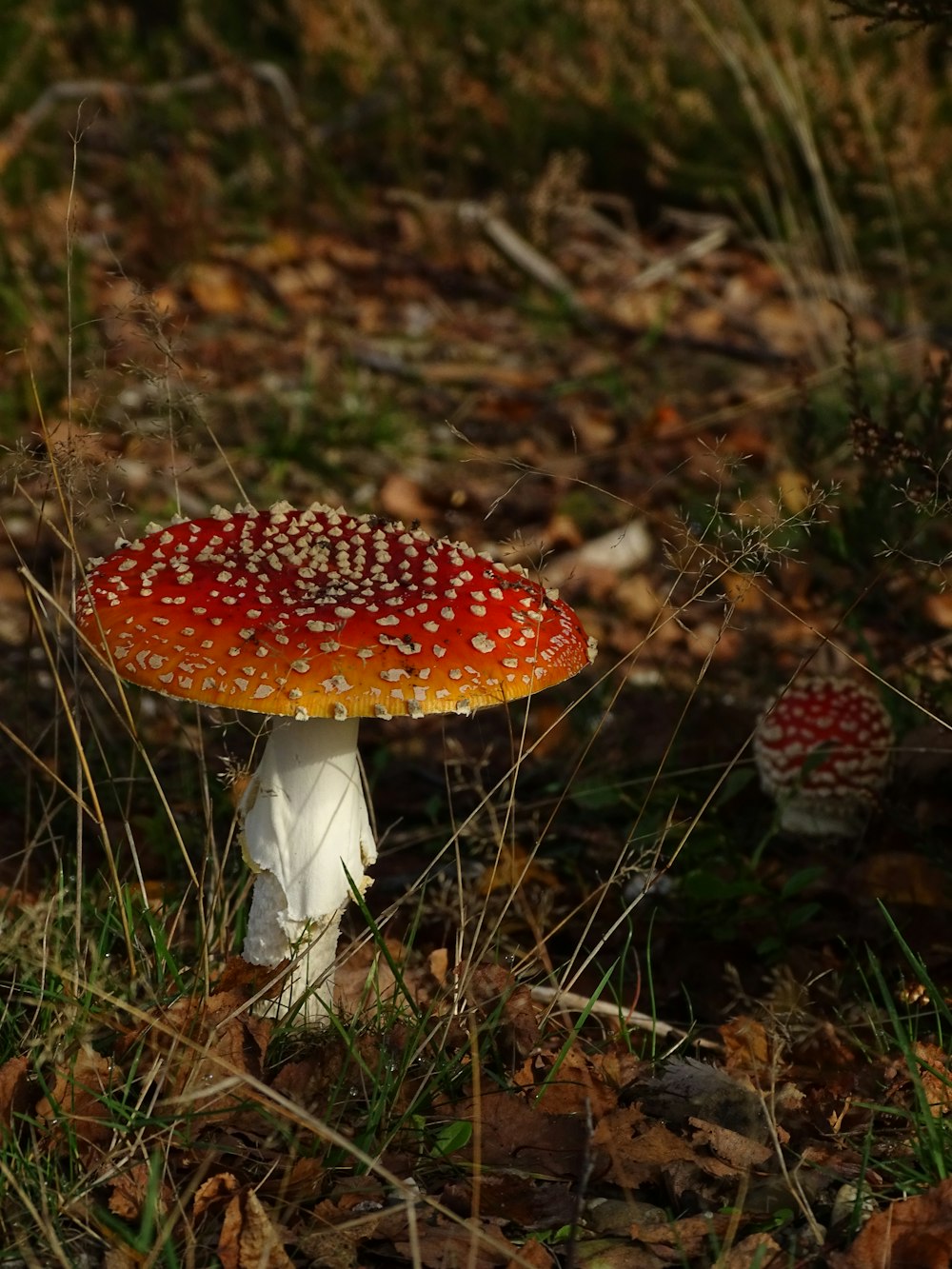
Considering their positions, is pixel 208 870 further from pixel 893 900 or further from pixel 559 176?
pixel 559 176

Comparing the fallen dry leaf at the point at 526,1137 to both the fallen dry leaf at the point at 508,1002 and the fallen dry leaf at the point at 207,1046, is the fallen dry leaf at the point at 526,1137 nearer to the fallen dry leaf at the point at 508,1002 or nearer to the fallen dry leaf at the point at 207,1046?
the fallen dry leaf at the point at 508,1002

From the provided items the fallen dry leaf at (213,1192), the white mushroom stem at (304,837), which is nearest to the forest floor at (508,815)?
the fallen dry leaf at (213,1192)

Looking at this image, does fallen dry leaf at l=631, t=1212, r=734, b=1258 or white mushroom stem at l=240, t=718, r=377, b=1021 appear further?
white mushroom stem at l=240, t=718, r=377, b=1021

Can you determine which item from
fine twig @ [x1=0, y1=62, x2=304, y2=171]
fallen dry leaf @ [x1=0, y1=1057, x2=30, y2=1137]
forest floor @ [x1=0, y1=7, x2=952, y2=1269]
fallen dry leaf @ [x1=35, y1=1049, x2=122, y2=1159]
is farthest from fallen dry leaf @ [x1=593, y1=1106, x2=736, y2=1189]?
fine twig @ [x1=0, y1=62, x2=304, y2=171]

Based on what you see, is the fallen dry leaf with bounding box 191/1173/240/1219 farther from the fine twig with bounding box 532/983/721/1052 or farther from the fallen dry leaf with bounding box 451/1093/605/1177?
the fine twig with bounding box 532/983/721/1052

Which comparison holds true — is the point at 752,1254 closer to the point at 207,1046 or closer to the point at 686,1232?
the point at 686,1232

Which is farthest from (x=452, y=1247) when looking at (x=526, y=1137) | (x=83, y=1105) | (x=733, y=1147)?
(x=83, y=1105)
